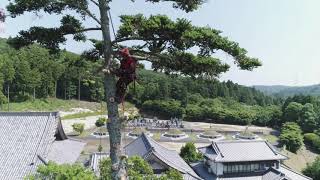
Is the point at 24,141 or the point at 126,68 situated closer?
the point at 126,68

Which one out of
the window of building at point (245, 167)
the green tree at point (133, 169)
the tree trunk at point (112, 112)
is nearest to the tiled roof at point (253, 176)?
the window of building at point (245, 167)

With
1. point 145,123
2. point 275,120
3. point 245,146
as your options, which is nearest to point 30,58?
point 145,123

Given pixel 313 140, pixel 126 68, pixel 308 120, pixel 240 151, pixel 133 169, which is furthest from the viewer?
pixel 308 120

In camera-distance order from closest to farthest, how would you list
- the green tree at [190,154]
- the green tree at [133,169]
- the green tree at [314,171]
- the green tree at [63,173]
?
the green tree at [63,173], the green tree at [133,169], the green tree at [190,154], the green tree at [314,171]

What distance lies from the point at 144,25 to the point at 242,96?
366 ft

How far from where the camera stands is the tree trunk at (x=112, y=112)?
33.3 feet

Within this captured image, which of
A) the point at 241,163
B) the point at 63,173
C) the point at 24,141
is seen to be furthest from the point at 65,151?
the point at 241,163

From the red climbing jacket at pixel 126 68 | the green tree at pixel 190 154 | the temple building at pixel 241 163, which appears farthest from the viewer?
the green tree at pixel 190 154

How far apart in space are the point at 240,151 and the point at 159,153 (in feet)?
29.6

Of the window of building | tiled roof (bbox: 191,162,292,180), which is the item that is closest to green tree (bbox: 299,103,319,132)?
the window of building

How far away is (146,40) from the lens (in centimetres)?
1026

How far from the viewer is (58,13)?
35.3ft

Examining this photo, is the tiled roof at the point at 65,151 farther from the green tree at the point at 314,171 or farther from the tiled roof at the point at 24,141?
the green tree at the point at 314,171

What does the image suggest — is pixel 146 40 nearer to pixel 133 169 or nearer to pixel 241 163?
pixel 133 169
